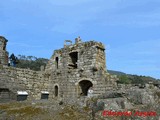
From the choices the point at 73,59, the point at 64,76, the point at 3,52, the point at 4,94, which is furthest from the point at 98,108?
the point at 3,52

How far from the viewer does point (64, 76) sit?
2530 cm

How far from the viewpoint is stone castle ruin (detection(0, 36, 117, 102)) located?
71.5 feet

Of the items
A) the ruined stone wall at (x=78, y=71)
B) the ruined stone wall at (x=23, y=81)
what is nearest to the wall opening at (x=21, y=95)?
the ruined stone wall at (x=23, y=81)

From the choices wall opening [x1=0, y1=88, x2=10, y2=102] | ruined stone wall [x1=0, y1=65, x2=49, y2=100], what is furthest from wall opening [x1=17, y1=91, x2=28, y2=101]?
wall opening [x1=0, y1=88, x2=10, y2=102]

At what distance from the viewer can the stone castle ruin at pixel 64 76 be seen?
21.8m

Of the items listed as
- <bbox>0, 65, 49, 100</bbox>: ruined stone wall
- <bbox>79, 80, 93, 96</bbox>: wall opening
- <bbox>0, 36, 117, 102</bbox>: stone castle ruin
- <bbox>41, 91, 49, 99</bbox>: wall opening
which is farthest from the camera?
<bbox>41, 91, 49, 99</bbox>: wall opening

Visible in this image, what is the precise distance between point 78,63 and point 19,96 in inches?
264

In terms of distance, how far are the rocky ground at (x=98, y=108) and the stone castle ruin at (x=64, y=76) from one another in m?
12.5

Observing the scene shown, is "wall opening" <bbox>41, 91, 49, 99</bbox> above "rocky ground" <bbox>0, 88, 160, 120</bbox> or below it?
above

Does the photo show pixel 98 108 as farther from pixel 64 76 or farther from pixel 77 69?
pixel 64 76

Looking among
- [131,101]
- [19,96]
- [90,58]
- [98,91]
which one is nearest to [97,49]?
[90,58]

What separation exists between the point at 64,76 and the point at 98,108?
17.4 m

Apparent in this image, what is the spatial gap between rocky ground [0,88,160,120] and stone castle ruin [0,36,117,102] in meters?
12.5

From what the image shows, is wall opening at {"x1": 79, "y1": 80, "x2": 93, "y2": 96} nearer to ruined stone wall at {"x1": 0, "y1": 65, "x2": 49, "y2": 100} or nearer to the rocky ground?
ruined stone wall at {"x1": 0, "y1": 65, "x2": 49, "y2": 100}
